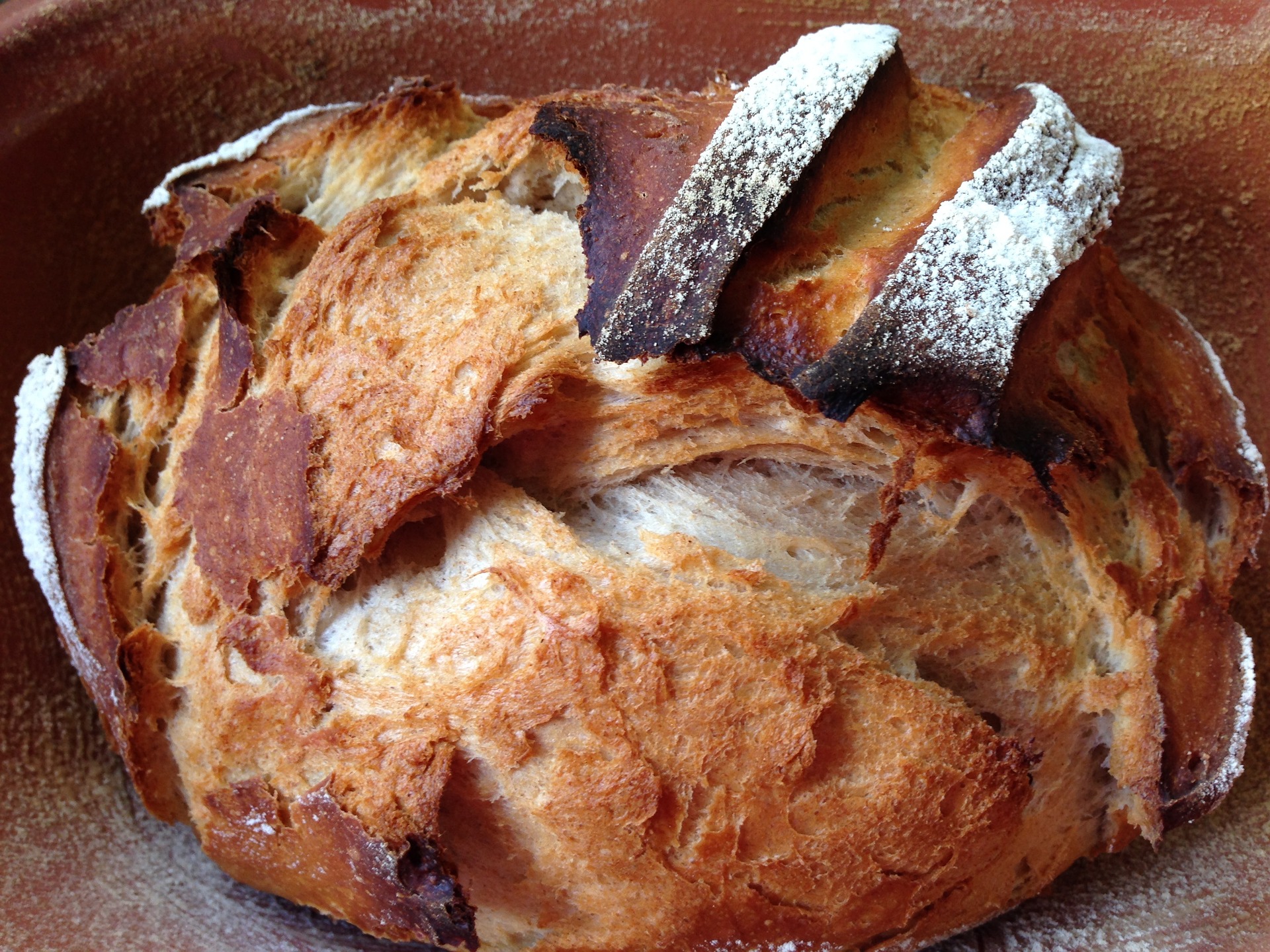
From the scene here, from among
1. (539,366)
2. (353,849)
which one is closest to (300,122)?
(539,366)

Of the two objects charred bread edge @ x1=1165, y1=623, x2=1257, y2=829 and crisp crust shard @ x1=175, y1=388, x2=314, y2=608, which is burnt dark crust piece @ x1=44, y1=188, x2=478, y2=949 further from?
charred bread edge @ x1=1165, y1=623, x2=1257, y2=829

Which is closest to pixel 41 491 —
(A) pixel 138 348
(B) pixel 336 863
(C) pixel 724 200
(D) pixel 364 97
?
(A) pixel 138 348

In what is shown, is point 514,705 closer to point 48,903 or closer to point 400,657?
point 400,657

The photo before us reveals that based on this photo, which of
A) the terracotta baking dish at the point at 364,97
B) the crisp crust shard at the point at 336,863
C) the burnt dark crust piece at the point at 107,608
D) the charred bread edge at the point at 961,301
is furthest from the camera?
the terracotta baking dish at the point at 364,97

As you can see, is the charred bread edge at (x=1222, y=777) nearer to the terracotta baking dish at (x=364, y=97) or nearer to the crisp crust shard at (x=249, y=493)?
the terracotta baking dish at (x=364, y=97)

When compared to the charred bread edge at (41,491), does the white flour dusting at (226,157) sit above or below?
above

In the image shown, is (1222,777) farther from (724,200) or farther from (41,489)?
(41,489)

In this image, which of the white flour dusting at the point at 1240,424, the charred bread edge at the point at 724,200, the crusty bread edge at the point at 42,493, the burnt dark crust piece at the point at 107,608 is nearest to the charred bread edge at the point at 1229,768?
the white flour dusting at the point at 1240,424
